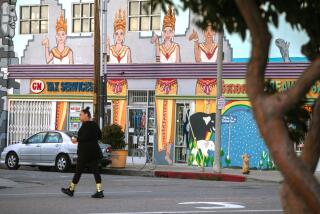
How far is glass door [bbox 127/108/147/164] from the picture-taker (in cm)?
2819

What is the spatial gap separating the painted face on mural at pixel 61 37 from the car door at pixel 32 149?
609 centimetres

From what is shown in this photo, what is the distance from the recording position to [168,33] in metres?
27.7

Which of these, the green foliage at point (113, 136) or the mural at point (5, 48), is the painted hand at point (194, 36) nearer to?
the green foliage at point (113, 136)

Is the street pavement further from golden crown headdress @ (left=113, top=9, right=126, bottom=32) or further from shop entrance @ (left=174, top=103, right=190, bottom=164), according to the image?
golden crown headdress @ (left=113, top=9, right=126, bottom=32)

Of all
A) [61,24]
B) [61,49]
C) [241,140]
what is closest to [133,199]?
[241,140]

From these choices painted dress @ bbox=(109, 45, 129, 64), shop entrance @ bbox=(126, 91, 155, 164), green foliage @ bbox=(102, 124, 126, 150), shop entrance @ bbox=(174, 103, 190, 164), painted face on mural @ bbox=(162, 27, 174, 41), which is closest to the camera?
green foliage @ bbox=(102, 124, 126, 150)

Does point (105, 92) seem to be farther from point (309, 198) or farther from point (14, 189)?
point (309, 198)

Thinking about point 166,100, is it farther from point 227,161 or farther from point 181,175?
point 181,175

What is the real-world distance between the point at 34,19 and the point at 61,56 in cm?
223

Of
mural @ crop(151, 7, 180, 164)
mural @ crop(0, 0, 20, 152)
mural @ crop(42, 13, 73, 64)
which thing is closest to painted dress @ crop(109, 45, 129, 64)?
mural @ crop(151, 7, 180, 164)

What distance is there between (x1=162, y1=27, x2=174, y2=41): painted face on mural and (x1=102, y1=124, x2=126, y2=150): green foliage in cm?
446

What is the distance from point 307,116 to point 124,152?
66.1 ft

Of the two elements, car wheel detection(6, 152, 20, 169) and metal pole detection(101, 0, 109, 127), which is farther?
metal pole detection(101, 0, 109, 127)

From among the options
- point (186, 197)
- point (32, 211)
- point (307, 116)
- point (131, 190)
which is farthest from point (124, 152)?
point (307, 116)
